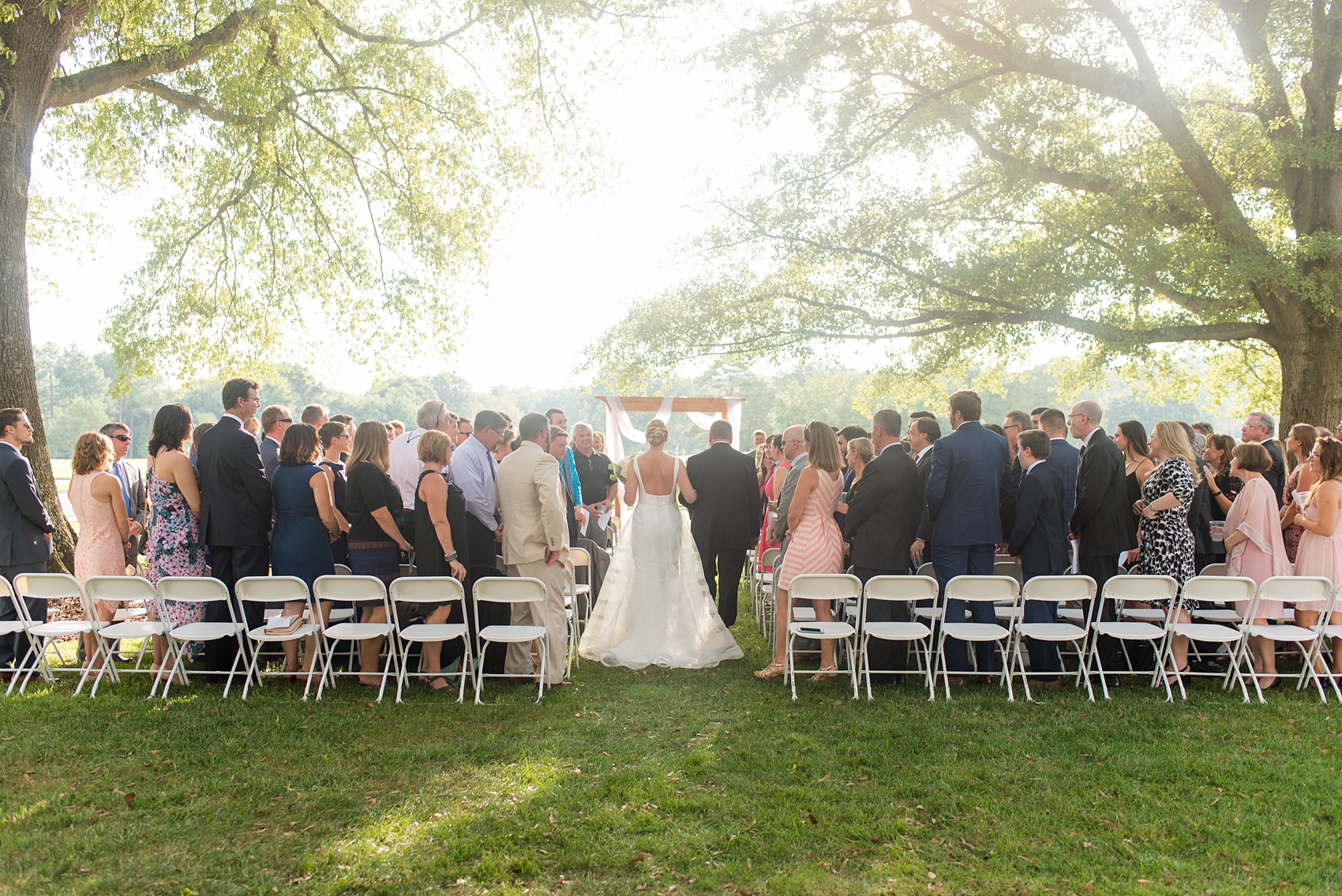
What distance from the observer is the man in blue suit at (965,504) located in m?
6.22

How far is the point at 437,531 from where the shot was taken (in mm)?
5918

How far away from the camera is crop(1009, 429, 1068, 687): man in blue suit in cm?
636

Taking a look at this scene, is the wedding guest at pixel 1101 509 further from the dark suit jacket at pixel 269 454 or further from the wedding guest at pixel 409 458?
the dark suit jacket at pixel 269 454

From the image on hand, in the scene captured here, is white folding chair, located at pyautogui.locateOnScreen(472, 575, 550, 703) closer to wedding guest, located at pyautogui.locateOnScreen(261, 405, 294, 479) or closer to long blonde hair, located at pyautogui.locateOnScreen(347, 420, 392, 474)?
long blonde hair, located at pyautogui.locateOnScreen(347, 420, 392, 474)

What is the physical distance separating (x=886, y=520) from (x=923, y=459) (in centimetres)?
63

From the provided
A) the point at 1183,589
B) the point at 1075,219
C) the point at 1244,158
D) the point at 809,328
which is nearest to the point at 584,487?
the point at 1183,589

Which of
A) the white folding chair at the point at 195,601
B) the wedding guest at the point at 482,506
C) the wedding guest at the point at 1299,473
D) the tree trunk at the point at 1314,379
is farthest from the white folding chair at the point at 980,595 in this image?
the tree trunk at the point at 1314,379

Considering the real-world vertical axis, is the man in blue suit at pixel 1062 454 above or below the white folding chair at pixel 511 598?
above

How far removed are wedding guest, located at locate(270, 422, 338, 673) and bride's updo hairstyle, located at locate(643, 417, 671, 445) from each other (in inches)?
105

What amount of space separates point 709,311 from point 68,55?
9168mm

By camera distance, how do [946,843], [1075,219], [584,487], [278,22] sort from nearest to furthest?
[946,843] < [584,487] < [278,22] < [1075,219]

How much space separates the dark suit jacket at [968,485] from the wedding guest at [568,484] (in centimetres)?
335

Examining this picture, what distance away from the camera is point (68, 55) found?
9.32 metres

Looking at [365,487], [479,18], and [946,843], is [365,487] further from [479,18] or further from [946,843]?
[479,18]
